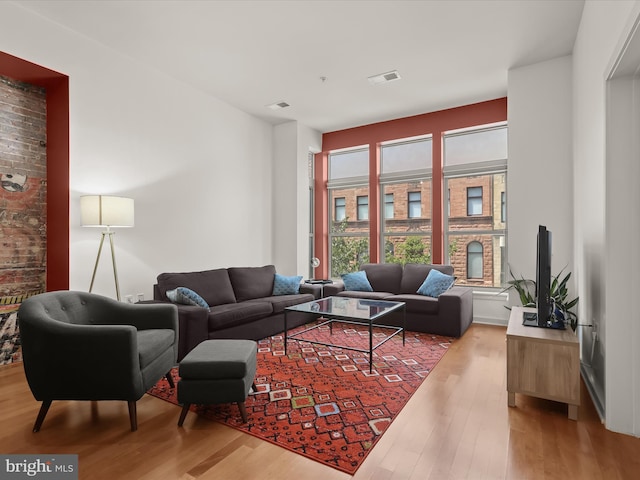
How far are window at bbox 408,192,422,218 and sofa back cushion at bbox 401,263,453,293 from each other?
1.05 metres

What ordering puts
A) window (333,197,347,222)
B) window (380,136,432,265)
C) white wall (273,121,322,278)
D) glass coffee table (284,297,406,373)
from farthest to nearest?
window (333,197,347,222), white wall (273,121,322,278), window (380,136,432,265), glass coffee table (284,297,406,373)

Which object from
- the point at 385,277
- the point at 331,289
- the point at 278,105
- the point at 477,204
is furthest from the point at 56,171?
the point at 477,204

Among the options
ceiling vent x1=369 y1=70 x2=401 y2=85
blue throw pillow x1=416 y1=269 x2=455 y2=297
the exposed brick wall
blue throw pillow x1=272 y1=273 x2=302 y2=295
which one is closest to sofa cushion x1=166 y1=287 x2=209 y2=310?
the exposed brick wall

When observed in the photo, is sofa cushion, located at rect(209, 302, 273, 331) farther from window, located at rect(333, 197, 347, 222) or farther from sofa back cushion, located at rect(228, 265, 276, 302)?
window, located at rect(333, 197, 347, 222)

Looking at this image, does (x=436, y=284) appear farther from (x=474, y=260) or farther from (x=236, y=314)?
(x=236, y=314)

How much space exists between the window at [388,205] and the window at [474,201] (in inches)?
50.3

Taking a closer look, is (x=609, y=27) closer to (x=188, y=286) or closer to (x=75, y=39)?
(x=188, y=286)

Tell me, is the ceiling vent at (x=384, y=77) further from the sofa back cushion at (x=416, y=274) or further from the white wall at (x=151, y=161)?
the sofa back cushion at (x=416, y=274)

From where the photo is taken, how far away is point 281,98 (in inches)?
210

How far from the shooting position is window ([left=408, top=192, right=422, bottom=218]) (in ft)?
20.0

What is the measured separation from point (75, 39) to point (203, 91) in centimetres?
166

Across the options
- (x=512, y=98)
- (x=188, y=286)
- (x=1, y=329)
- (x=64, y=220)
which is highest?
(x=512, y=98)

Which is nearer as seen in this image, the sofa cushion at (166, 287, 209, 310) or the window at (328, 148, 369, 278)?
the sofa cushion at (166, 287, 209, 310)

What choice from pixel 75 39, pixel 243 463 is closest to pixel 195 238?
pixel 75 39
